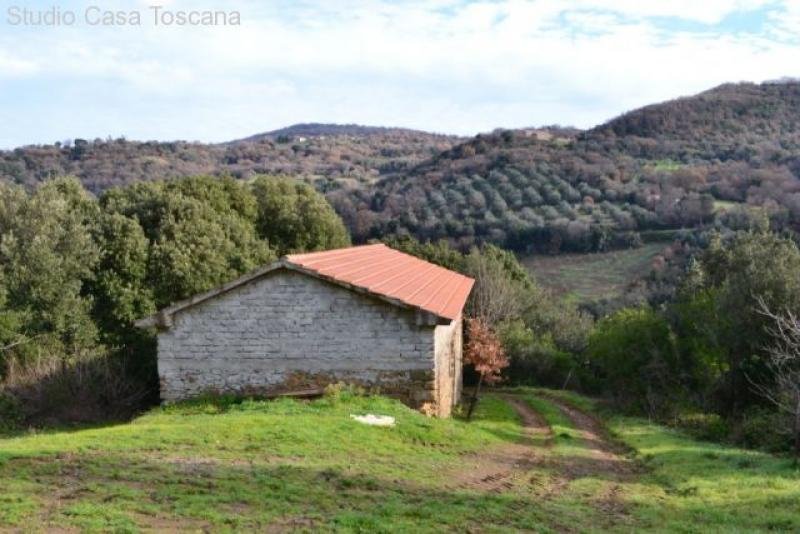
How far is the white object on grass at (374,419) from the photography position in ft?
52.2

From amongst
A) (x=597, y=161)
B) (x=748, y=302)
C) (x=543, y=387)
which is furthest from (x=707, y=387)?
(x=597, y=161)

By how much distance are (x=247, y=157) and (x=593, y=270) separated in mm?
57169

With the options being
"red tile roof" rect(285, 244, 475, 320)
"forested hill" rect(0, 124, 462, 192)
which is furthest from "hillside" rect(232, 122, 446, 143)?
"red tile roof" rect(285, 244, 475, 320)

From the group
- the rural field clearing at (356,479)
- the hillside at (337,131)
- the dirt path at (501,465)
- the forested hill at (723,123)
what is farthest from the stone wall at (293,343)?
the hillside at (337,131)

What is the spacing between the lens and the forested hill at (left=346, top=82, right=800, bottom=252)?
76688 millimetres

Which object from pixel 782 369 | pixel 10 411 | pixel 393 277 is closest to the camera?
pixel 10 411

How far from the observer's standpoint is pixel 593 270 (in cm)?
7106

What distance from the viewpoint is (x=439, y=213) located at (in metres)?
80.2

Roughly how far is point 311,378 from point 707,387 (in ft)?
50.2

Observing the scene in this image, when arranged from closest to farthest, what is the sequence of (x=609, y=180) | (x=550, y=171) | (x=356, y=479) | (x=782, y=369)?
1. (x=356, y=479)
2. (x=782, y=369)
3. (x=609, y=180)
4. (x=550, y=171)

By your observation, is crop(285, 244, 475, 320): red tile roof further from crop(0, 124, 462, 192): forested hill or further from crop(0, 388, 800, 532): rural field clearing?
crop(0, 124, 462, 192): forested hill

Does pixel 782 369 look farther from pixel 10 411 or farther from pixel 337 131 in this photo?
pixel 337 131

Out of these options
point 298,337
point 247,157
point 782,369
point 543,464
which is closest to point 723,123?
point 247,157

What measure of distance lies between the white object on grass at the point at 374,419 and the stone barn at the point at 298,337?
7.64 ft
